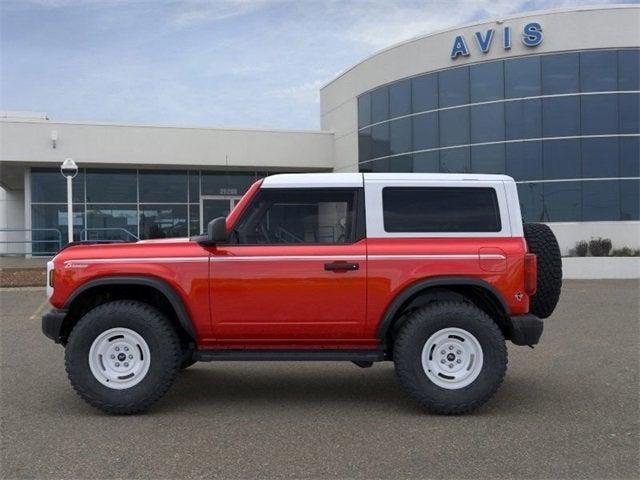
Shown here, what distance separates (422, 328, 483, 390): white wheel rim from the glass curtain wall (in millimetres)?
16305

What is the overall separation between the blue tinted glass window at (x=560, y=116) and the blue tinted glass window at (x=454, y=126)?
252 centimetres

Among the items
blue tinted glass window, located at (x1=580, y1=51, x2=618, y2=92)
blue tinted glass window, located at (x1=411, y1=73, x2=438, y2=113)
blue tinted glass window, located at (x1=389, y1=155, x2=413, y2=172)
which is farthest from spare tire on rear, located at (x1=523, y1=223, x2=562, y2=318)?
blue tinted glass window, located at (x1=389, y1=155, x2=413, y2=172)

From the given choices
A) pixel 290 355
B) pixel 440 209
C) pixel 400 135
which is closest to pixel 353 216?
pixel 440 209

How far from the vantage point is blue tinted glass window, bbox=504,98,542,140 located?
20484 mm

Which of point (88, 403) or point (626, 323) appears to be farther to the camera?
point (626, 323)

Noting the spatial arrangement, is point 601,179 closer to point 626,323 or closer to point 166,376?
point 626,323

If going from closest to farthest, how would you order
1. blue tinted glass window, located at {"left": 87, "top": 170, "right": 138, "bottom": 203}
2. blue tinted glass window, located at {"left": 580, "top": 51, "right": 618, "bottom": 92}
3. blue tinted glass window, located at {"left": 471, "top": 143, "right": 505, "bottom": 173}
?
blue tinted glass window, located at {"left": 580, "top": 51, "right": 618, "bottom": 92} < blue tinted glass window, located at {"left": 471, "top": 143, "right": 505, "bottom": 173} < blue tinted glass window, located at {"left": 87, "top": 170, "right": 138, "bottom": 203}

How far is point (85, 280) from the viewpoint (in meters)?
5.15

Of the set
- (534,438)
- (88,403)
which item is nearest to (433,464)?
(534,438)

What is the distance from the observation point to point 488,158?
21.2 metres

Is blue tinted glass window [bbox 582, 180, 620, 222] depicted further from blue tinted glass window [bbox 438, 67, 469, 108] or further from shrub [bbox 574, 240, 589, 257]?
blue tinted glass window [bbox 438, 67, 469, 108]

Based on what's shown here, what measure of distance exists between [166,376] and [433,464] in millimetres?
2202

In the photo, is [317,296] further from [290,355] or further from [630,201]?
[630,201]

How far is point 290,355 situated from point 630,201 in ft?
57.9
